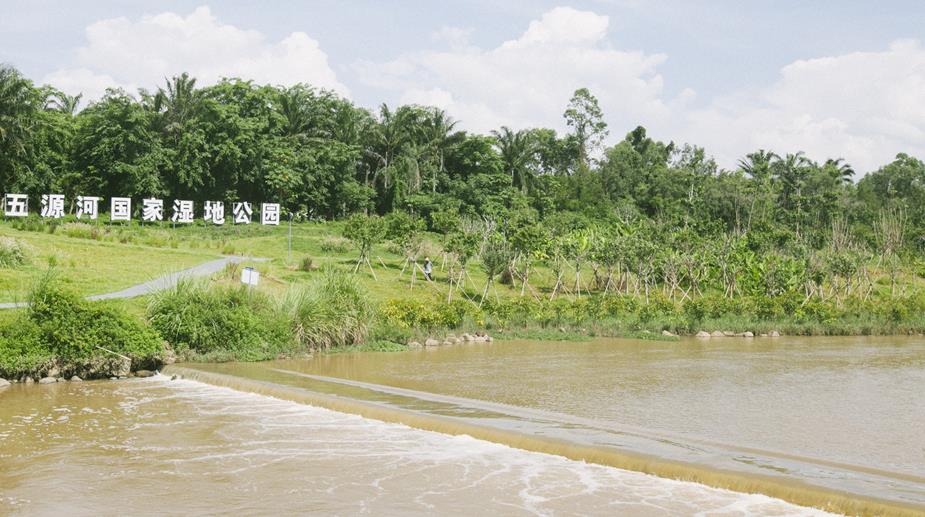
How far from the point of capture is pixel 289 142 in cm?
6016

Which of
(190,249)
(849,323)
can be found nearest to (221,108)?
(190,249)

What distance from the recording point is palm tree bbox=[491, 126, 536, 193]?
63.6 metres

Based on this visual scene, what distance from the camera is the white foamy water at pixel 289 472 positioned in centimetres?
787

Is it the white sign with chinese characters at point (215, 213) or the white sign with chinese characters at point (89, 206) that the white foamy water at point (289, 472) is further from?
the white sign with chinese characters at point (215, 213)

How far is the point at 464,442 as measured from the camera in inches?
412

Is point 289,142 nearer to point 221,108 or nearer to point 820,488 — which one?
point 221,108

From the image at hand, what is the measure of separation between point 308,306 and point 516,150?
45.4m

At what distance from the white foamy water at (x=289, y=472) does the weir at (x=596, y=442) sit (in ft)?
0.50

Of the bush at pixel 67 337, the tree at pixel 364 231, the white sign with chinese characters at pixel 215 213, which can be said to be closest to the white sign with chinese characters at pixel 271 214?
the white sign with chinese characters at pixel 215 213

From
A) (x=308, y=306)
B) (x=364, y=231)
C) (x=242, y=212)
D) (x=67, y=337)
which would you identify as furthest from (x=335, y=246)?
(x=67, y=337)

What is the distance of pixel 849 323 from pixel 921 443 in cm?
2267

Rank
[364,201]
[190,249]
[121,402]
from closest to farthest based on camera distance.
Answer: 1. [121,402]
2. [190,249]
3. [364,201]

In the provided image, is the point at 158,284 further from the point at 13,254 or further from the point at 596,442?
the point at 596,442

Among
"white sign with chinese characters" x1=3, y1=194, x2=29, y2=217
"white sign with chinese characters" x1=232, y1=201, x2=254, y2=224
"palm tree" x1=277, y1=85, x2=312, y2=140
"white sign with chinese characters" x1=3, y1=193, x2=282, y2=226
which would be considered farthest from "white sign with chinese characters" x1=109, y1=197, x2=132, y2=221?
"palm tree" x1=277, y1=85, x2=312, y2=140
